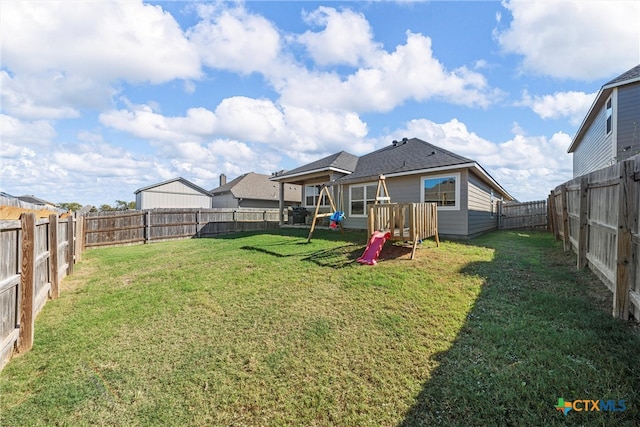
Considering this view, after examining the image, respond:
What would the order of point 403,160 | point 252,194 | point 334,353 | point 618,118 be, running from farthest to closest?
point 252,194 < point 403,160 < point 618,118 < point 334,353

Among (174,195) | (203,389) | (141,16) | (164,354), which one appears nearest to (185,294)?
(164,354)

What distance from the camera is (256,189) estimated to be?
2736cm

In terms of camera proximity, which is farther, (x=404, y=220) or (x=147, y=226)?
(x=147, y=226)

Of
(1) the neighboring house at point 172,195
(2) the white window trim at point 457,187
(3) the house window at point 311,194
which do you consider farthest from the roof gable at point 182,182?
(2) the white window trim at point 457,187

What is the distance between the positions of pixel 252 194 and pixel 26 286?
23388mm

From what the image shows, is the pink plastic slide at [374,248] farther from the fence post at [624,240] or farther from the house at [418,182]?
the house at [418,182]

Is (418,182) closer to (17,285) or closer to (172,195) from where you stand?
(17,285)

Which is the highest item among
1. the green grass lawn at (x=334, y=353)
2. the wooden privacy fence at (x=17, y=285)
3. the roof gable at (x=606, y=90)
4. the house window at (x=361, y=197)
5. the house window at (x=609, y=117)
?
the roof gable at (x=606, y=90)

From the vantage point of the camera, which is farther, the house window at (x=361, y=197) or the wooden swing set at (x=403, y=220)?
the house window at (x=361, y=197)

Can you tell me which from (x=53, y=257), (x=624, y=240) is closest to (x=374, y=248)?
(x=624, y=240)

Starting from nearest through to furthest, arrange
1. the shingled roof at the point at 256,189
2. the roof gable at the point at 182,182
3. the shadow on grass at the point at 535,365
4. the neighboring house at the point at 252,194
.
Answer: the shadow on grass at the point at 535,365, the roof gable at the point at 182,182, the neighboring house at the point at 252,194, the shingled roof at the point at 256,189

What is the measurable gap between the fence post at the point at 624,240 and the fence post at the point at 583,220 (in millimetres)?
1992

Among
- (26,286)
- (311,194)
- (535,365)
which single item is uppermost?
(311,194)

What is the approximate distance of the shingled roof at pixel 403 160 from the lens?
1006 centimetres
